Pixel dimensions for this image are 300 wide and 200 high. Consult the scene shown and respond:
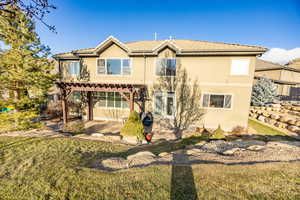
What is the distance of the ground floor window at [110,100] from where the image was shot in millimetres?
11023

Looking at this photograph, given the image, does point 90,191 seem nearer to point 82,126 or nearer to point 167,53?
point 82,126

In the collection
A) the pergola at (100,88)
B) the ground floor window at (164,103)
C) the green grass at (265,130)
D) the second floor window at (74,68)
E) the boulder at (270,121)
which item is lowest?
the green grass at (265,130)

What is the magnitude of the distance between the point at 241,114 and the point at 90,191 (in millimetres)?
10436

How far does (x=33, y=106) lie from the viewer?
296 inches

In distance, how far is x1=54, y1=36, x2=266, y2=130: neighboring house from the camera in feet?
29.3

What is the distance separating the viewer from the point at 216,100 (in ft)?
31.3

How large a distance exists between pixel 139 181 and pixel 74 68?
11.8 m

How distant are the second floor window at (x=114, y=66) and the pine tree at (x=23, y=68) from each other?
3.64 m

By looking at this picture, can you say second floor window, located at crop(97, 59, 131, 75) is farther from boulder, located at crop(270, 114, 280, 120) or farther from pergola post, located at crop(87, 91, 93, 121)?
boulder, located at crop(270, 114, 280, 120)

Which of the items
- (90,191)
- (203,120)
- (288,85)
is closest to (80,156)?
(90,191)

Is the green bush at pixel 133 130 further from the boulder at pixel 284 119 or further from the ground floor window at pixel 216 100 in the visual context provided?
the boulder at pixel 284 119

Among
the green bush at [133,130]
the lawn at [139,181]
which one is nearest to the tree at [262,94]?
the lawn at [139,181]

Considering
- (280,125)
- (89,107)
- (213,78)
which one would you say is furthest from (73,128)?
(280,125)

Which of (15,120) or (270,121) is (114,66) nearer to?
(15,120)
